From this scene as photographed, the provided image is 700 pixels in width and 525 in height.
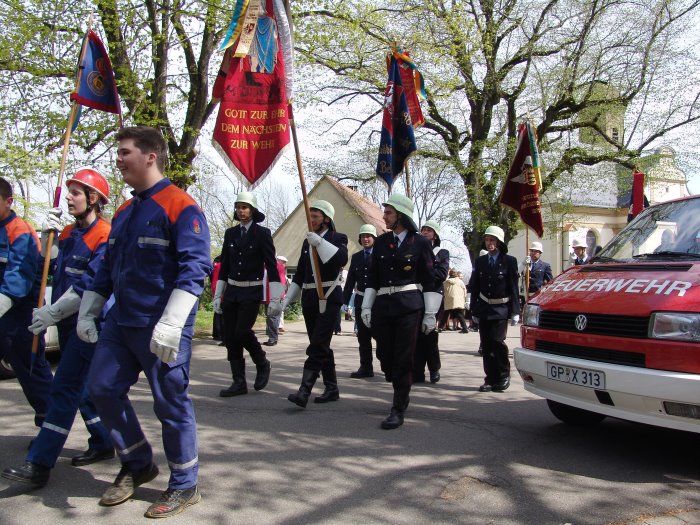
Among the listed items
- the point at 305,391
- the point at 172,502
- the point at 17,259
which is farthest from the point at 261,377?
the point at 172,502

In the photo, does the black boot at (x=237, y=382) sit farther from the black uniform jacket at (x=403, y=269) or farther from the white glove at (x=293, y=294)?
the black uniform jacket at (x=403, y=269)

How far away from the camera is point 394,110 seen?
29.9 ft

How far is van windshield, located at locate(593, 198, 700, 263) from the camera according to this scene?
5.08 m

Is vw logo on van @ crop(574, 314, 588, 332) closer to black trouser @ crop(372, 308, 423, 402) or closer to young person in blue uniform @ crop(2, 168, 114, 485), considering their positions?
black trouser @ crop(372, 308, 423, 402)

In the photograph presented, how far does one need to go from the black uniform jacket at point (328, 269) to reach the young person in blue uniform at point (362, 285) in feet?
5.98

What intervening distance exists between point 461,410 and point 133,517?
3.84m

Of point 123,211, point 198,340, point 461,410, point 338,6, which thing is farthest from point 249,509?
point 338,6

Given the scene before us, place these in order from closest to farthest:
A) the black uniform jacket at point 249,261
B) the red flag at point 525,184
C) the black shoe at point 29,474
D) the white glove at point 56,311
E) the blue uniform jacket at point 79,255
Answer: the black shoe at point 29,474
the white glove at point 56,311
the blue uniform jacket at point 79,255
the black uniform jacket at point 249,261
the red flag at point 525,184

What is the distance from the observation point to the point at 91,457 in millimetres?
4617

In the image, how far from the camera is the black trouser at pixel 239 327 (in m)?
7.06

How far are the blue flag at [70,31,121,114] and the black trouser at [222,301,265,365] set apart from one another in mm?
2572

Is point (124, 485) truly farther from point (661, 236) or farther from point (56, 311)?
point (661, 236)

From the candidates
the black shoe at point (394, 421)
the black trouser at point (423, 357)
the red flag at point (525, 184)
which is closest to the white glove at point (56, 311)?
the black shoe at point (394, 421)

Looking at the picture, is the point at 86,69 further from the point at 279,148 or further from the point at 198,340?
the point at 198,340
